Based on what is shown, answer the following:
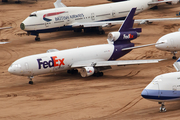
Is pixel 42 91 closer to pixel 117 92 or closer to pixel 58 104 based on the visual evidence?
pixel 58 104

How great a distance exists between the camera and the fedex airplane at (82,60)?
123ft

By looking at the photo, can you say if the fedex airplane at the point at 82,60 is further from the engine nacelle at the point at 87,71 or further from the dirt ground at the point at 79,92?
the dirt ground at the point at 79,92

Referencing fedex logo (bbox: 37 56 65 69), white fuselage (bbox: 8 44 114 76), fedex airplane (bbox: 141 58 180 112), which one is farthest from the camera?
fedex logo (bbox: 37 56 65 69)

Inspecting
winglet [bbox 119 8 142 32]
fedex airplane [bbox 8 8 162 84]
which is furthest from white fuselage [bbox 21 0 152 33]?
winglet [bbox 119 8 142 32]

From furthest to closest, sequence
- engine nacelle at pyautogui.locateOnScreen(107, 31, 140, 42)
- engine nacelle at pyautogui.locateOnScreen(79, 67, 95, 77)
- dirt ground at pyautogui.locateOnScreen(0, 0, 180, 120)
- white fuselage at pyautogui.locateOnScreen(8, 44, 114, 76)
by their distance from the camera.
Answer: engine nacelle at pyautogui.locateOnScreen(107, 31, 140, 42), engine nacelle at pyautogui.locateOnScreen(79, 67, 95, 77), white fuselage at pyautogui.locateOnScreen(8, 44, 114, 76), dirt ground at pyautogui.locateOnScreen(0, 0, 180, 120)

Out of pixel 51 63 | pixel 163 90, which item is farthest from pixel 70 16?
pixel 163 90

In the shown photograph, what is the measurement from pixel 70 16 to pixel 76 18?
3.95ft

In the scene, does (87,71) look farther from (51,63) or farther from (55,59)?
(51,63)

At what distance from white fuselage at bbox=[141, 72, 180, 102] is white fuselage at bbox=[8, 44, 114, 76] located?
1412 centimetres

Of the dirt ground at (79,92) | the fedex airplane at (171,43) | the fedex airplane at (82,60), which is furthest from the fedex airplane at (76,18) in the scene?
the fedex airplane at (82,60)

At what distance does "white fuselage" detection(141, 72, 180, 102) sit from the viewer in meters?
27.2

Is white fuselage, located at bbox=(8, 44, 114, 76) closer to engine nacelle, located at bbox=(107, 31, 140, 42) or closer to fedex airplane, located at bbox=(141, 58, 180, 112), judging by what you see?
engine nacelle, located at bbox=(107, 31, 140, 42)

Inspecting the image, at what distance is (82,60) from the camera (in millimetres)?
40531

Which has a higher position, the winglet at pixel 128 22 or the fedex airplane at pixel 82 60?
the winglet at pixel 128 22
